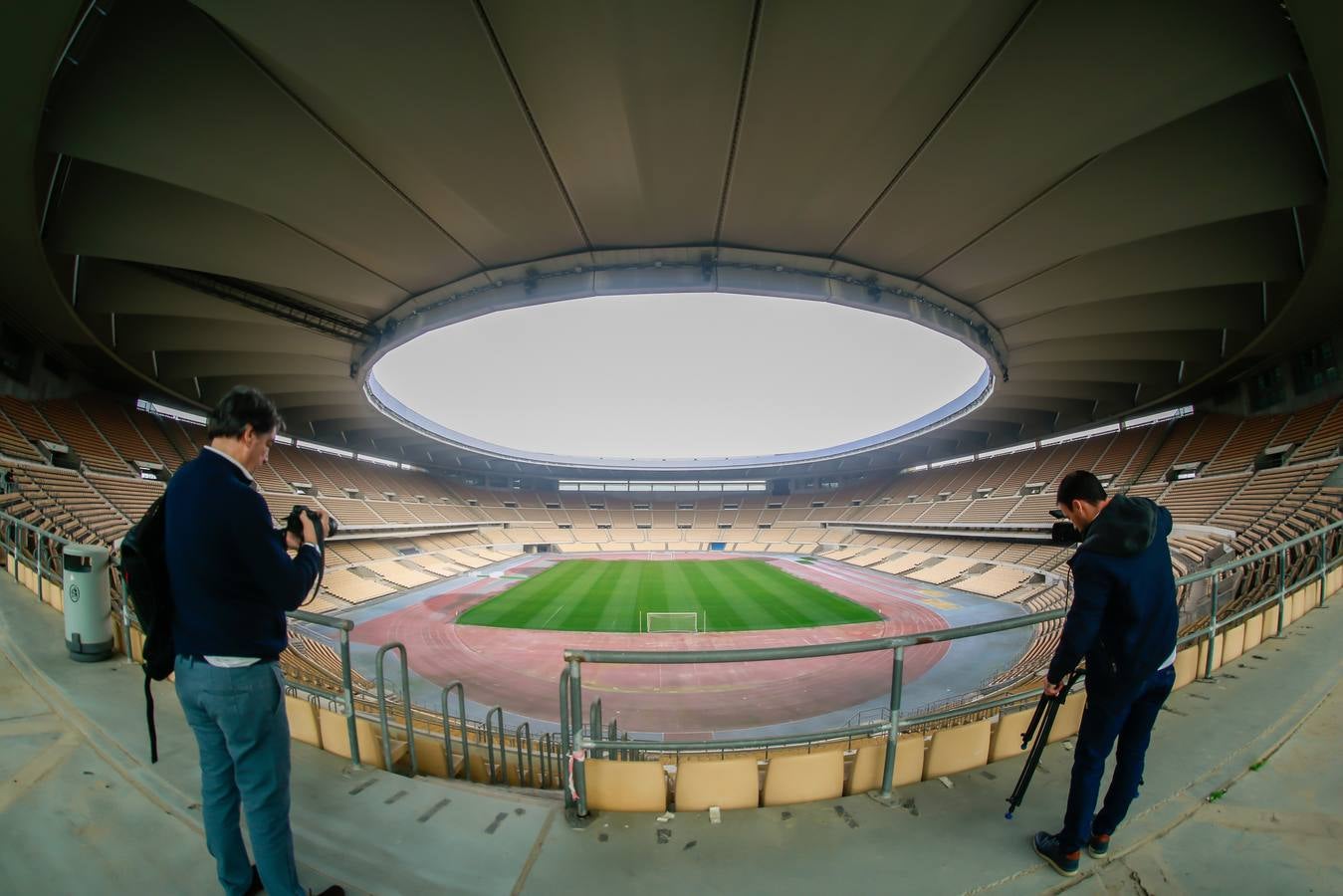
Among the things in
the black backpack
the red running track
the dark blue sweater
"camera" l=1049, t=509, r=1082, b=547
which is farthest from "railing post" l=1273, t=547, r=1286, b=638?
the red running track

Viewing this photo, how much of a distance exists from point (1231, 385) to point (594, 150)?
31147mm

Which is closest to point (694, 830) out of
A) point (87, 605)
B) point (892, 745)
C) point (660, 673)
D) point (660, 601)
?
point (892, 745)

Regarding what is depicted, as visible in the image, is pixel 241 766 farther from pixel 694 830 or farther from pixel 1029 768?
pixel 1029 768

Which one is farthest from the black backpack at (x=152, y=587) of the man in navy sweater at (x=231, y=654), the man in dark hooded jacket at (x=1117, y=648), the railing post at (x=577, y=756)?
the man in dark hooded jacket at (x=1117, y=648)

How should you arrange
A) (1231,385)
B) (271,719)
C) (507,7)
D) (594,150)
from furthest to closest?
(1231,385) → (594,150) → (507,7) → (271,719)

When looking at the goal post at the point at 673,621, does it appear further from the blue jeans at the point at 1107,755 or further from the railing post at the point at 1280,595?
the blue jeans at the point at 1107,755

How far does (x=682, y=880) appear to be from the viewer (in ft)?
6.23

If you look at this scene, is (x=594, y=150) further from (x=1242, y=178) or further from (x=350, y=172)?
(x=1242, y=178)

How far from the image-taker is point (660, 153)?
21.2ft

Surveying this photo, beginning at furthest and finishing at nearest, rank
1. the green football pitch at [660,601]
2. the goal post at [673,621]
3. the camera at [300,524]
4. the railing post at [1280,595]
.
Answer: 1. the green football pitch at [660,601]
2. the goal post at [673,621]
3. the railing post at [1280,595]
4. the camera at [300,524]

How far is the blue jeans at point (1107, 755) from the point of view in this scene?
6.22 ft

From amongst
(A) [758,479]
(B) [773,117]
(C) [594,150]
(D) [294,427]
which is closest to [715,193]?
(B) [773,117]

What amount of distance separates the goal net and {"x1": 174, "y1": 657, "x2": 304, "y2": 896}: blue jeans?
62.1ft

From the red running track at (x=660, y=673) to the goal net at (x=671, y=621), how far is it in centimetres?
83
